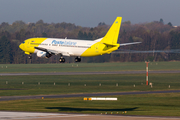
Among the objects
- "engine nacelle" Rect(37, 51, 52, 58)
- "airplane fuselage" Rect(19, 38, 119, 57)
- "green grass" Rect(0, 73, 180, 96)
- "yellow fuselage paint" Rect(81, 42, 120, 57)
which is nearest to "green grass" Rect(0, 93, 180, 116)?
"yellow fuselage paint" Rect(81, 42, 120, 57)

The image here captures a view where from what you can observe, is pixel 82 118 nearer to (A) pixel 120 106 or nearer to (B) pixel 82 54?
(A) pixel 120 106

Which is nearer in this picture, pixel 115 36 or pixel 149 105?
pixel 149 105

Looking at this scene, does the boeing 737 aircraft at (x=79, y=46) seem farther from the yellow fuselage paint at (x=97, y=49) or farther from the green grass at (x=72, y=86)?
the green grass at (x=72, y=86)

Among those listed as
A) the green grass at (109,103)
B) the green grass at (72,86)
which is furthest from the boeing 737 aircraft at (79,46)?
the green grass at (72,86)

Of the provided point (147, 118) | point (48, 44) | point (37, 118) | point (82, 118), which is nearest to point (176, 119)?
point (147, 118)

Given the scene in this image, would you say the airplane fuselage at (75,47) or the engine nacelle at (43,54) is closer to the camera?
the airplane fuselage at (75,47)

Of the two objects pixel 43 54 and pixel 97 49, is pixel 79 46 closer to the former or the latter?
pixel 97 49

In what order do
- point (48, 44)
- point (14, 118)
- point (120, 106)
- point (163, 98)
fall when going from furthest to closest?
point (48, 44) < point (163, 98) < point (120, 106) < point (14, 118)

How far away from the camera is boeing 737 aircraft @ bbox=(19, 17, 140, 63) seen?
92875 mm

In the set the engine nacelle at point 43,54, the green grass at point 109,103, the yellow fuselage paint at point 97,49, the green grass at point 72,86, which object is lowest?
the green grass at point 109,103

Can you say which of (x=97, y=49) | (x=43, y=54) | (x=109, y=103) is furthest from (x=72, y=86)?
(x=109, y=103)

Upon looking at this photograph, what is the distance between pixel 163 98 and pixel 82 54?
2153 centimetres

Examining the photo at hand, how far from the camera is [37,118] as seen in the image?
2067 inches

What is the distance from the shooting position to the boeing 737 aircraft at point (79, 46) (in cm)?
9288
